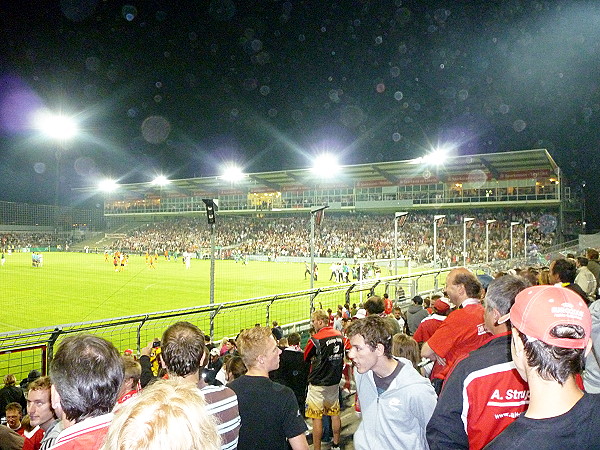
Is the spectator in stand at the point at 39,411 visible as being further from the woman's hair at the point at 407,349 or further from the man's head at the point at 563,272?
the man's head at the point at 563,272

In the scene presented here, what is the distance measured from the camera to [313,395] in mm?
6211

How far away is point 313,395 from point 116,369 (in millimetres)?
4200

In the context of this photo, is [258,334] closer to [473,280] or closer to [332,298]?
[473,280]

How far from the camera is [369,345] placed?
131 inches

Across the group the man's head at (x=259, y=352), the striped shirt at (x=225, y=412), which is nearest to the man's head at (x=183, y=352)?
the striped shirt at (x=225, y=412)

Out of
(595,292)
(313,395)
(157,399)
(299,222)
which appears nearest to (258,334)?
(157,399)

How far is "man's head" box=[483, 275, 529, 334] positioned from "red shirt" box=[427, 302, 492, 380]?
2.13 ft

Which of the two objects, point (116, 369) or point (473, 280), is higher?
point (473, 280)

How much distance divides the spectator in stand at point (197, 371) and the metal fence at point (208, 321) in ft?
16.3

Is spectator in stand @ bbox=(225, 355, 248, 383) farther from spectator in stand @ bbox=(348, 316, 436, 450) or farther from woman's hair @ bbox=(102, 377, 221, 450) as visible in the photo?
woman's hair @ bbox=(102, 377, 221, 450)

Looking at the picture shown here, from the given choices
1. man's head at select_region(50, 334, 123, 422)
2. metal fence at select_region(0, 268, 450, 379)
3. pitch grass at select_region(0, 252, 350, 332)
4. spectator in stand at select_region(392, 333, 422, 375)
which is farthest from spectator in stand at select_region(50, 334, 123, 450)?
pitch grass at select_region(0, 252, 350, 332)

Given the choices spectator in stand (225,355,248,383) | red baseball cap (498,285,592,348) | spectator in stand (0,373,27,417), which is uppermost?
red baseball cap (498,285,592,348)

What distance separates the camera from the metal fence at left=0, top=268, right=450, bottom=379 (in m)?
7.65

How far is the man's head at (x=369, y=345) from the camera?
131 inches
